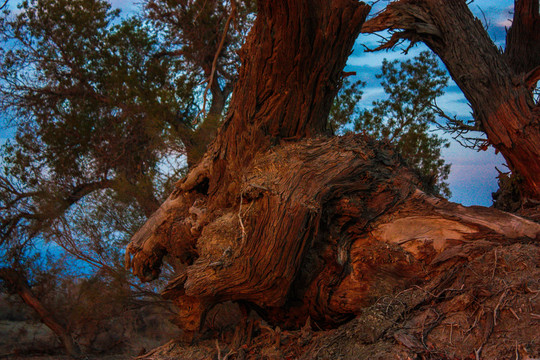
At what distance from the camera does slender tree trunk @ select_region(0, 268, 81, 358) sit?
9.35 metres

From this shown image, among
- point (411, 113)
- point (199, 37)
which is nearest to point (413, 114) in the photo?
point (411, 113)

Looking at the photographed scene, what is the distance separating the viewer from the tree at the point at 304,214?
3.48 m

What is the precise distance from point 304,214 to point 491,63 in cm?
439

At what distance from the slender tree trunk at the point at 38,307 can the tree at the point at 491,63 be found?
331 inches

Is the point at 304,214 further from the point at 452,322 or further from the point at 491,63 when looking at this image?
the point at 491,63

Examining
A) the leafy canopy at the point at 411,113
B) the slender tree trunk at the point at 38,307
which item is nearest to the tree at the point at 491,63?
the leafy canopy at the point at 411,113

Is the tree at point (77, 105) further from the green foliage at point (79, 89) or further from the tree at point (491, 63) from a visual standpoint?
the tree at point (491, 63)

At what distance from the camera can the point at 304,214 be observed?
3447mm

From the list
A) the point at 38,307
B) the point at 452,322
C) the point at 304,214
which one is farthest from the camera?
the point at 38,307

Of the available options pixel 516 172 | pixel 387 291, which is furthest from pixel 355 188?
pixel 516 172

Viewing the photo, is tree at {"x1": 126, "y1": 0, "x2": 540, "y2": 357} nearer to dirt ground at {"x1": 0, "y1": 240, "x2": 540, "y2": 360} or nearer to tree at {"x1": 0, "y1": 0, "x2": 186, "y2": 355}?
dirt ground at {"x1": 0, "y1": 240, "x2": 540, "y2": 360}

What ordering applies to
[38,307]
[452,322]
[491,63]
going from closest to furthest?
[452,322]
[491,63]
[38,307]

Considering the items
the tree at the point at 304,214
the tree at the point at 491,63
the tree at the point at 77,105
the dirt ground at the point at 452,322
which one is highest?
the tree at the point at 77,105

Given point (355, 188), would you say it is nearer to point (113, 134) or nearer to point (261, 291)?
point (261, 291)
